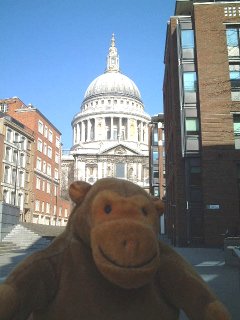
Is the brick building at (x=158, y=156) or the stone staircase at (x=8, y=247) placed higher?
the brick building at (x=158, y=156)

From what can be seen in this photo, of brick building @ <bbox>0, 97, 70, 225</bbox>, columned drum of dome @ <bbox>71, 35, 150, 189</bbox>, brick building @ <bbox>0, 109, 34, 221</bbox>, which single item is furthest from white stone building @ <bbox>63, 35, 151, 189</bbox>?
brick building @ <bbox>0, 109, 34, 221</bbox>

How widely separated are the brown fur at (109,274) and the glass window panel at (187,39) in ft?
81.8

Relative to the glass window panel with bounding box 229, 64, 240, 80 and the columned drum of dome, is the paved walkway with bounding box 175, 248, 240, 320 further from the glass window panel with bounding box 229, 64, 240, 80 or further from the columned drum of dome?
the columned drum of dome

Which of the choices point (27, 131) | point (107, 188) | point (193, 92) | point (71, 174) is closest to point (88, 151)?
point (71, 174)

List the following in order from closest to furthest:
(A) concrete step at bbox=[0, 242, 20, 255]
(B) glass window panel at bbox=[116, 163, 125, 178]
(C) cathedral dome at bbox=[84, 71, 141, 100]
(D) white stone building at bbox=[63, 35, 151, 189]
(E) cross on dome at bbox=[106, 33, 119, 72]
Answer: (A) concrete step at bbox=[0, 242, 20, 255]
(D) white stone building at bbox=[63, 35, 151, 189]
(B) glass window panel at bbox=[116, 163, 125, 178]
(C) cathedral dome at bbox=[84, 71, 141, 100]
(E) cross on dome at bbox=[106, 33, 119, 72]

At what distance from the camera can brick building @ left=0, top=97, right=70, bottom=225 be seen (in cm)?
4747

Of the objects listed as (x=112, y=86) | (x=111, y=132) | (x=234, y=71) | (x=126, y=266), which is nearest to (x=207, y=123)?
(x=234, y=71)

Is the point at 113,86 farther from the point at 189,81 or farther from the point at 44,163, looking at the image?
the point at 189,81

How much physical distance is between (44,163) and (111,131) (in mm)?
45321

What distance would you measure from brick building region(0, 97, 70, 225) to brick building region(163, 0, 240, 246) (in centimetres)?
2627

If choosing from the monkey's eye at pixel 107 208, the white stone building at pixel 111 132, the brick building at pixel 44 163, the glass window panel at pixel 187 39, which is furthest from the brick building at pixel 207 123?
the white stone building at pixel 111 132

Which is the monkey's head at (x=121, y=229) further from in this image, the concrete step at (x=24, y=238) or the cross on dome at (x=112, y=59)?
the cross on dome at (x=112, y=59)

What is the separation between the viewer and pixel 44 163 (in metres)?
51.3

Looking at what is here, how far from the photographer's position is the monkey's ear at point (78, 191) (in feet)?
10.3
